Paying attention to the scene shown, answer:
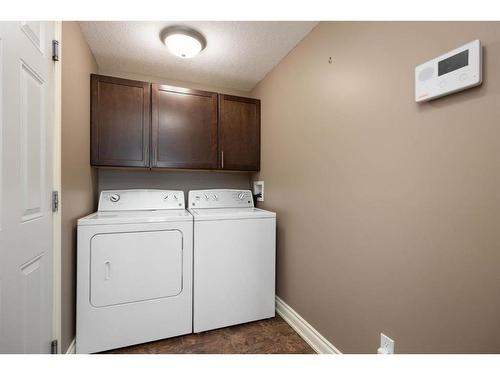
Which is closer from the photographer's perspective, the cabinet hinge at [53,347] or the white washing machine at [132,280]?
the cabinet hinge at [53,347]

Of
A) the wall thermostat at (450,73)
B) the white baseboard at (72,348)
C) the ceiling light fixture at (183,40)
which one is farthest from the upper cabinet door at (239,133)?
the white baseboard at (72,348)

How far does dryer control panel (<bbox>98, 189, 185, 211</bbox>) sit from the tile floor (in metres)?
1.08

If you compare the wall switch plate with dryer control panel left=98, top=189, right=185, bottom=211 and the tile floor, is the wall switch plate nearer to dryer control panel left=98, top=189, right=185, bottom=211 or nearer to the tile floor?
dryer control panel left=98, top=189, right=185, bottom=211

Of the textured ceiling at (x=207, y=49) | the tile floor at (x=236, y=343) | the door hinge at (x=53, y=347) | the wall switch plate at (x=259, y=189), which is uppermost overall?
the textured ceiling at (x=207, y=49)

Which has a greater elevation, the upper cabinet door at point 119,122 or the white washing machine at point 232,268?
the upper cabinet door at point 119,122

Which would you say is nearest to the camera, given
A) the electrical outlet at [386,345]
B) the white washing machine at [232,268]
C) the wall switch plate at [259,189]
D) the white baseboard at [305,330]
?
the electrical outlet at [386,345]

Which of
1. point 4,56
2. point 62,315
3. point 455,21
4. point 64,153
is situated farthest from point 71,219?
point 455,21

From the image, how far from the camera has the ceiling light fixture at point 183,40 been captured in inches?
64.4

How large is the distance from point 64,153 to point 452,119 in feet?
6.26

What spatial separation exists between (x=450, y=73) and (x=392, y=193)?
53 centimetres

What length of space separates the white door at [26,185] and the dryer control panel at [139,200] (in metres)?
0.84

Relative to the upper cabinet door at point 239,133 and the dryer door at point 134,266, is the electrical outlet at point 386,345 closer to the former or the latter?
the dryer door at point 134,266

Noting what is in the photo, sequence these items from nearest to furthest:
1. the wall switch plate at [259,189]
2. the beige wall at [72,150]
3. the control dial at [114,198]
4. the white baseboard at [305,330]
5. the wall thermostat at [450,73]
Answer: the wall thermostat at [450,73]
the beige wall at [72,150]
the white baseboard at [305,330]
the control dial at [114,198]
the wall switch plate at [259,189]

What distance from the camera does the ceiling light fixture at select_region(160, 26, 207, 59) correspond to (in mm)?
1637
